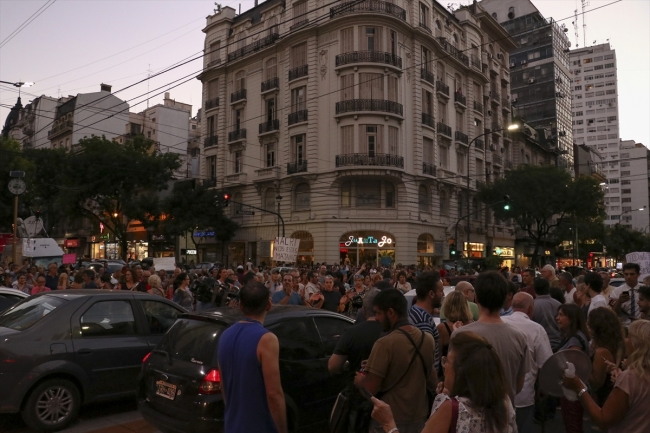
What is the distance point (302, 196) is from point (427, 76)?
13140 millimetres

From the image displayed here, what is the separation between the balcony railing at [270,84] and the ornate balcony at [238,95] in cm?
248

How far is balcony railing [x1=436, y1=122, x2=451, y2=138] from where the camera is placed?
4028cm

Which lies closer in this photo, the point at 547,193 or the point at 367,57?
the point at 367,57

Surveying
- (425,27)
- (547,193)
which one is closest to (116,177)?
(425,27)

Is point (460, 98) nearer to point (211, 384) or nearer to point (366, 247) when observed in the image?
point (366, 247)

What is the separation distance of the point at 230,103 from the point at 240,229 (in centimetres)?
1073

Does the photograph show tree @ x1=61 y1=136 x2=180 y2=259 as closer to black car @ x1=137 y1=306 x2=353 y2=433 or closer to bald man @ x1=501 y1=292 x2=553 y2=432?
black car @ x1=137 y1=306 x2=353 y2=433

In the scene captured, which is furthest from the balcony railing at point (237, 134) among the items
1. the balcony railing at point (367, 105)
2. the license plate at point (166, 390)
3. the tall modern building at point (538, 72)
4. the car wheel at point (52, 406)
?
the tall modern building at point (538, 72)

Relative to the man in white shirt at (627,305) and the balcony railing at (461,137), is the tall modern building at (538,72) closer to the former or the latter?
the balcony railing at (461,137)

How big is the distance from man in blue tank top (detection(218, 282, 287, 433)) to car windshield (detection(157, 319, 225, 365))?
1.70 m

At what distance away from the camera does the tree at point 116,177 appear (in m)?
38.4

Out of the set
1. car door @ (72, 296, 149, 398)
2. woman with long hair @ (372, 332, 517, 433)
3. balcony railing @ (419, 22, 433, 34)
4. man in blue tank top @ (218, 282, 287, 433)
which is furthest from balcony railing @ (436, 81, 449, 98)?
woman with long hair @ (372, 332, 517, 433)

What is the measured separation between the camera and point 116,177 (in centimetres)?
3900

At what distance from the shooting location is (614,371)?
367 cm
